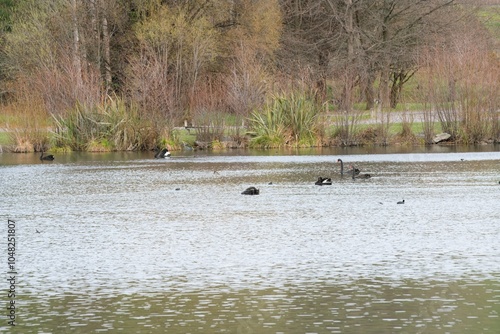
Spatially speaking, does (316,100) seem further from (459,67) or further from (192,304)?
(192,304)

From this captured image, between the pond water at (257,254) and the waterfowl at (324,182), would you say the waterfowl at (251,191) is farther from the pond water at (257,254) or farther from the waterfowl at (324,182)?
the waterfowl at (324,182)

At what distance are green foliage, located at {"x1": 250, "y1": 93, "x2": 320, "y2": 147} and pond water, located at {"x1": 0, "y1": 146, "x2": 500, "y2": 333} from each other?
14.9m

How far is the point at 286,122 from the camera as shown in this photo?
159 ft

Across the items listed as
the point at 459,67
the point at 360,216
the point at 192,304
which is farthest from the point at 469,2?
the point at 192,304

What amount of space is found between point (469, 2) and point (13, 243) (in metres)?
56.3

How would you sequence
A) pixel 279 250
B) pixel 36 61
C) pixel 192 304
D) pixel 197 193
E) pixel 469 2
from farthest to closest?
pixel 469 2
pixel 36 61
pixel 197 193
pixel 279 250
pixel 192 304

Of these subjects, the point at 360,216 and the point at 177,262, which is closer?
the point at 177,262

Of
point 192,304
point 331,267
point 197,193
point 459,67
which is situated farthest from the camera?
point 459,67

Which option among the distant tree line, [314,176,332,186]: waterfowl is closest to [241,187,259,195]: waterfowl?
[314,176,332,186]: waterfowl

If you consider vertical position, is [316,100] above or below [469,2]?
below

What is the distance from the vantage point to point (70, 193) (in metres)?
28.4

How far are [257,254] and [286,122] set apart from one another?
31.8 m

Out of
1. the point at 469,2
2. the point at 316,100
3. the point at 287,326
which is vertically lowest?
the point at 287,326

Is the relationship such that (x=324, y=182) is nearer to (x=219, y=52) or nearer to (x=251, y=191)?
(x=251, y=191)
